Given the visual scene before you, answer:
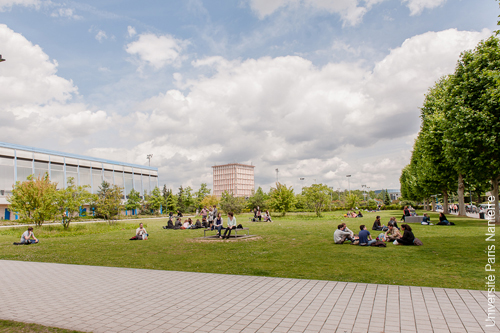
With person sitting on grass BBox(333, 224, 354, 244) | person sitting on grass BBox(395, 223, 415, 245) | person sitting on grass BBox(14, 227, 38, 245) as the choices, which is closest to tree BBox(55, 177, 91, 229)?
person sitting on grass BBox(14, 227, 38, 245)

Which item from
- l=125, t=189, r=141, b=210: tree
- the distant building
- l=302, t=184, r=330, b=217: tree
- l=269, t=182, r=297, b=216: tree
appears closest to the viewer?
l=302, t=184, r=330, b=217: tree

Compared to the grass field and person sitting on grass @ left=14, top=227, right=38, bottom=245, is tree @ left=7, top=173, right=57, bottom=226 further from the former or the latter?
the grass field

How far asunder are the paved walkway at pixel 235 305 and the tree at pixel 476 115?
1764cm

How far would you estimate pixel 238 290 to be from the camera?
277 inches

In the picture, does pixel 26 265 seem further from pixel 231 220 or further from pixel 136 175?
pixel 136 175

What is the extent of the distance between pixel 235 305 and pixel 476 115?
21.0 m

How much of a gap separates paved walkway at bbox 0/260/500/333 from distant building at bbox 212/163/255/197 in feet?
577

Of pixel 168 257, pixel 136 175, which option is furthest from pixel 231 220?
pixel 136 175

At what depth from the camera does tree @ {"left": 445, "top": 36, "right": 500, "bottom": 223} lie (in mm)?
19594

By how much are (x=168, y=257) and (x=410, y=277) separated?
26.5 feet

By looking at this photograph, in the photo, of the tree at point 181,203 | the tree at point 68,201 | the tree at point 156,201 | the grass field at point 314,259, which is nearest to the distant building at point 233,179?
the tree at point 181,203

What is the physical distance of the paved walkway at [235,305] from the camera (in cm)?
496

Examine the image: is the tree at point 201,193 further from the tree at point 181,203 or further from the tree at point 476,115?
the tree at point 476,115

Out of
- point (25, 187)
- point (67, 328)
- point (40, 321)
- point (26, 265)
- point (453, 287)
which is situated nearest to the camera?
point (67, 328)
